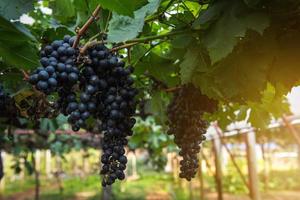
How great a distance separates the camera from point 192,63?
2092 mm

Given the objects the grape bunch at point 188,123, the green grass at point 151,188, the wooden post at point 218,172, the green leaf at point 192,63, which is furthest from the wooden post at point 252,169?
the green grass at point 151,188

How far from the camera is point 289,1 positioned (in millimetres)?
1727

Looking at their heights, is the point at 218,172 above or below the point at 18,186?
below

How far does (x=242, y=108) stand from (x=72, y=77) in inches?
87.8

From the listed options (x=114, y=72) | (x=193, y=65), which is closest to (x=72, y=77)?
(x=114, y=72)

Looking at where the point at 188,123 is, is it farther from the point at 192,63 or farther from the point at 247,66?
the point at 247,66

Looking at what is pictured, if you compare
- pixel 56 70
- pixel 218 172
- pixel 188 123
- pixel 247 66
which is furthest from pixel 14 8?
pixel 218 172

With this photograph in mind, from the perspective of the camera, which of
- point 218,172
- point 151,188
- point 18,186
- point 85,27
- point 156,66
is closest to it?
point 85,27

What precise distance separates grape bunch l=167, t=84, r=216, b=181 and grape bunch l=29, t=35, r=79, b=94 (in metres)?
1.03

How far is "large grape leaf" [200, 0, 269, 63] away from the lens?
65.3 inches

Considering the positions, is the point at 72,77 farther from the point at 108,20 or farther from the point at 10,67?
the point at 10,67

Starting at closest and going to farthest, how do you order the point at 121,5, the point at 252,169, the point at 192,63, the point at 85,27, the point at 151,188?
the point at 121,5 → the point at 85,27 → the point at 192,63 → the point at 252,169 → the point at 151,188

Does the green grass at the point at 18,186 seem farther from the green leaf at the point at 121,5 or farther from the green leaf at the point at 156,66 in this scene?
the green leaf at the point at 121,5

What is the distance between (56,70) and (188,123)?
4.05ft
